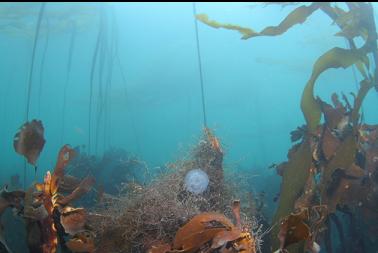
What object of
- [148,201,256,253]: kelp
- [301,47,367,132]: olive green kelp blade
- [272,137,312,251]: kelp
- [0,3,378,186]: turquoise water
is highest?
[0,3,378,186]: turquoise water

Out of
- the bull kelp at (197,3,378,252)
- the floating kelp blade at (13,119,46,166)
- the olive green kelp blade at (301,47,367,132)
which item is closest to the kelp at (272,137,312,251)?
the bull kelp at (197,3,378,252)

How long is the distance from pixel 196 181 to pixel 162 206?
43cm

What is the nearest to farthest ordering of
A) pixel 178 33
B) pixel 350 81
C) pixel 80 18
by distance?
pixel 80 18 → pixel 178 33 → pixel 350 81

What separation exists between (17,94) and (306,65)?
145 ft

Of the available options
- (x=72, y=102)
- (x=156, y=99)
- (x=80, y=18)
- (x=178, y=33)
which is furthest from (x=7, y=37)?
(x=72, y=102)

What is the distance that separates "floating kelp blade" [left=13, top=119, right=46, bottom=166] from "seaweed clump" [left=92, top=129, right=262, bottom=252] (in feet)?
2.06

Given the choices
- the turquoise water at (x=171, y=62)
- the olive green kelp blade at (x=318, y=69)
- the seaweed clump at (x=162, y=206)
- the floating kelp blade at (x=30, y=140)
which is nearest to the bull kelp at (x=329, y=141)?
the olive green kelp blade at (x=318, y=69)

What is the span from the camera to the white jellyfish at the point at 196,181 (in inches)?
97.7

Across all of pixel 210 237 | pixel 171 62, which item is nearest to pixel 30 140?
pixel 210 237

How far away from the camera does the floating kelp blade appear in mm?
2280

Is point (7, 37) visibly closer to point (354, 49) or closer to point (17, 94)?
point (354, 49)

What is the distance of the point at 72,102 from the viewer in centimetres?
5469

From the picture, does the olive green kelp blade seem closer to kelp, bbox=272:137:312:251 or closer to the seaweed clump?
kelp, bbox=272:137:312:251

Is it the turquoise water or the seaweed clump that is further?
the turquoise water
